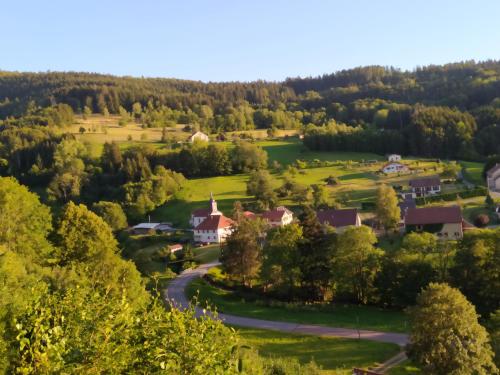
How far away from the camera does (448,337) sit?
1934 centimetres

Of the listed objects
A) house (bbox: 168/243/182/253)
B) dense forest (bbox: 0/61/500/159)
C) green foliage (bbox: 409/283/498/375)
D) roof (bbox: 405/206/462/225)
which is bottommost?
house (bbox: 168/243/182/253)

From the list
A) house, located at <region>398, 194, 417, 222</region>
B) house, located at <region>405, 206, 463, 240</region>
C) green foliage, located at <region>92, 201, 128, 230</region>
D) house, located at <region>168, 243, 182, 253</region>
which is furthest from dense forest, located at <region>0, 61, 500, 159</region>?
house, located at <region>168, 243, 182, 253</region>

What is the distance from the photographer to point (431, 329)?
1994cm

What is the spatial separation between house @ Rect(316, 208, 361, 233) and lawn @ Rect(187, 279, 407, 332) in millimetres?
17257

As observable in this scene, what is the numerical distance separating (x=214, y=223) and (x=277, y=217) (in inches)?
291

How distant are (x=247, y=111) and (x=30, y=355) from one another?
13066 centimetres

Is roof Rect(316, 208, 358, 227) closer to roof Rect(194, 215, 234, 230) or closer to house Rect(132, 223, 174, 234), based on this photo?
roof Rect(194, 215, 234, 230)

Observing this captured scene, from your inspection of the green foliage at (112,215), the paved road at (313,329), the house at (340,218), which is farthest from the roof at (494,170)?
the green foliage at (112,215)

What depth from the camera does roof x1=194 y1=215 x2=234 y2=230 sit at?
2169 inches

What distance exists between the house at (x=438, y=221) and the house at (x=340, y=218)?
534cm

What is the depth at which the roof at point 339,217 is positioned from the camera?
51.2 metres

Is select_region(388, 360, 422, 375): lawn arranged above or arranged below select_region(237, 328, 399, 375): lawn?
above

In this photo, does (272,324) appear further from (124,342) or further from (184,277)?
(124,342)

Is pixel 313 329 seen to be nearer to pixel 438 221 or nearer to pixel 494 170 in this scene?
pixel 438 221
